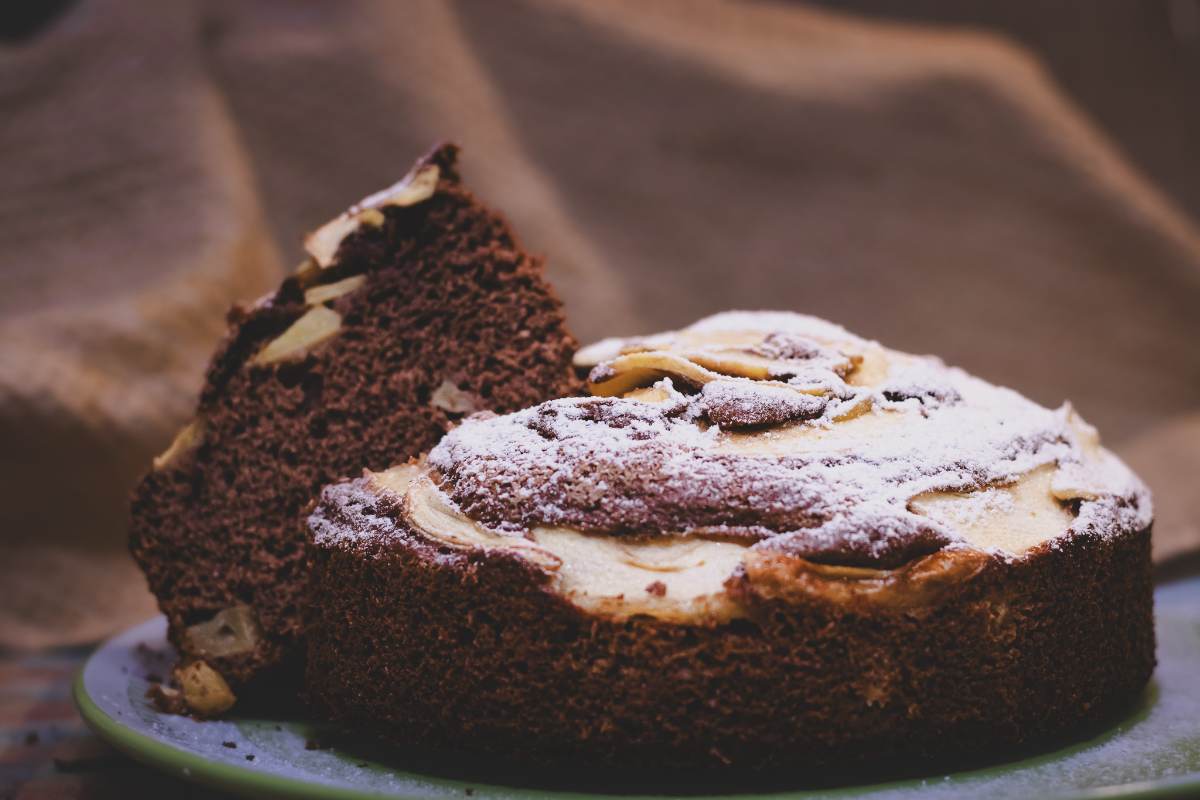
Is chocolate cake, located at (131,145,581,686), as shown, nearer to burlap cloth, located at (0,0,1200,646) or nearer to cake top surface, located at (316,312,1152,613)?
cake top surface, located at (316,312,1152,613)

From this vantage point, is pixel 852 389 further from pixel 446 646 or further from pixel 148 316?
pixel 148 316

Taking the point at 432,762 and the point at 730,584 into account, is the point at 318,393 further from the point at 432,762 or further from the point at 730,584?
the point at 730,584

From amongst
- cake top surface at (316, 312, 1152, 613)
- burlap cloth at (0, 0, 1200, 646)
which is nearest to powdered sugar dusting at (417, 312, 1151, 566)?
cake top surface at (316, 312, 1152, 613)

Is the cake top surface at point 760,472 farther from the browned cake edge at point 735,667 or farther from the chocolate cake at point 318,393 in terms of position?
the chocolate cake at point 318,393

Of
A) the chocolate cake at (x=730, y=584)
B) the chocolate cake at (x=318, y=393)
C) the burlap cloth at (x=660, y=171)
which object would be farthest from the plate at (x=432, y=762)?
the burlap cloth at (x=660, y=171)

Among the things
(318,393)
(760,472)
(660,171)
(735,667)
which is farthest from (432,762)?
(660,171)

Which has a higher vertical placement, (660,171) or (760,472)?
(660,171)
